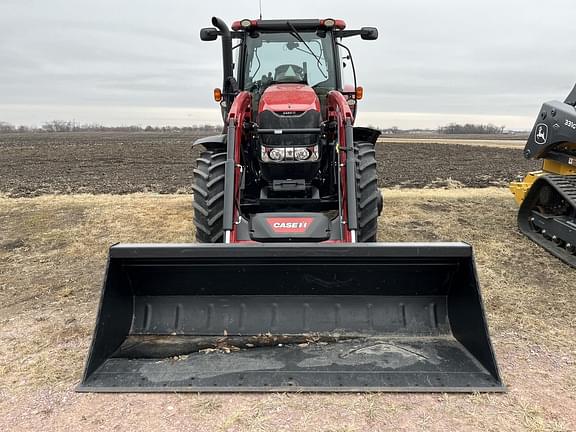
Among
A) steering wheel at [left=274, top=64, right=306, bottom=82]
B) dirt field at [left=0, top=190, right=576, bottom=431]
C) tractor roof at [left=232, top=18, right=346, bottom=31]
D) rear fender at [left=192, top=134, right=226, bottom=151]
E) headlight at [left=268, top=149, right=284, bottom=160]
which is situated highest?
Answer: tractor roof at [left=232, top=18, right=346, bottom=31]

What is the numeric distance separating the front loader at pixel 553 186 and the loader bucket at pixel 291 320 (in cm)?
308

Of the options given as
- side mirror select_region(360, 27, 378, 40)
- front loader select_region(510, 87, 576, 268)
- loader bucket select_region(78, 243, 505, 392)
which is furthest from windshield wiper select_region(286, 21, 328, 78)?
front loader select_region(510, 87, 576, 268)

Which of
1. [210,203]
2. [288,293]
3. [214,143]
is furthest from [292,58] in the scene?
[288,293]

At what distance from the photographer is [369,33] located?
5.56m

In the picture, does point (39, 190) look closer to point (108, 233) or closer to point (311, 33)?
point (108, 233)

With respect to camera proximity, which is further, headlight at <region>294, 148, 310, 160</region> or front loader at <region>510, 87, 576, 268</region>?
front loader at <region>510, 87, 576, 268</region>

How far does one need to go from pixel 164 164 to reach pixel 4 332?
15077 mm

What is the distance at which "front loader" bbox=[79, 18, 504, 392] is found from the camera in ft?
10.5

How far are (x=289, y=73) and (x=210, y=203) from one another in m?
1.90

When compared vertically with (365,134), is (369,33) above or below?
above

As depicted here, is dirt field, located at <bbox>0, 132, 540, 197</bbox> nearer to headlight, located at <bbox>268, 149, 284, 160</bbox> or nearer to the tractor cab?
the tractor cab

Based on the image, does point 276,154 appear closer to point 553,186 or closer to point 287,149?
point 287,149

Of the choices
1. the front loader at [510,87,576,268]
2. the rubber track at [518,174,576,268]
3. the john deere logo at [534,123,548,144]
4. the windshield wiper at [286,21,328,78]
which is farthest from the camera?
the john deere logo at [534,123,548,144]

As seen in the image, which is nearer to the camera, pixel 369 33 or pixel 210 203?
pixel 210 203
